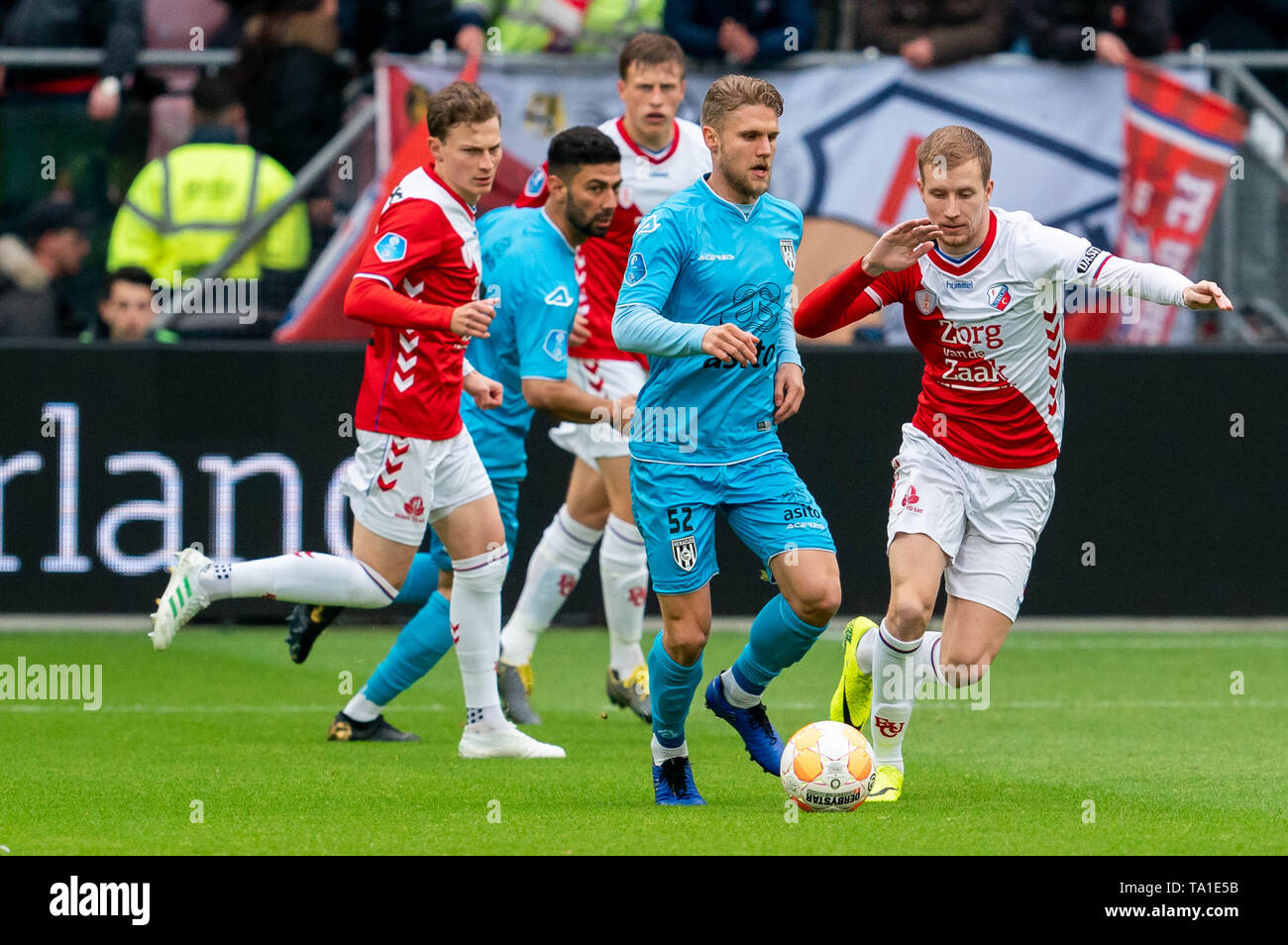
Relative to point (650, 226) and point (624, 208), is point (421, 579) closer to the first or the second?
point (624, 208)

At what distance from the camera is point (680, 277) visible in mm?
6562

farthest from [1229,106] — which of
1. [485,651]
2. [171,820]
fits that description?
[171,820]

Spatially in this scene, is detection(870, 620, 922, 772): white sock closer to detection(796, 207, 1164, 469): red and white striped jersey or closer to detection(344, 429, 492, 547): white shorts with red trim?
detection(796, 207, 1164, 469): red and white striped jersey

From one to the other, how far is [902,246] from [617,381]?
9.72 feet

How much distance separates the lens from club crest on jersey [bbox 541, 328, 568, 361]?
26.6 feet

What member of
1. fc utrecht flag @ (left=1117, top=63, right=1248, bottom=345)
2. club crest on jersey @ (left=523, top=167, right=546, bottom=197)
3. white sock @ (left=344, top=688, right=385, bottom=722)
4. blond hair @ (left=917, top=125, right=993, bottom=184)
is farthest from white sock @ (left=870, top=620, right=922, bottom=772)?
fc utrecht flag @ (left=1117, top=63, right=1248, bottom=345)

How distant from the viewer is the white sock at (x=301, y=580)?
24.0ft

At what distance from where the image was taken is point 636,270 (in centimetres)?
645

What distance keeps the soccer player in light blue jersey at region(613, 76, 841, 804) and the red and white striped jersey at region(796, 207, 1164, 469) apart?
283 millimetres

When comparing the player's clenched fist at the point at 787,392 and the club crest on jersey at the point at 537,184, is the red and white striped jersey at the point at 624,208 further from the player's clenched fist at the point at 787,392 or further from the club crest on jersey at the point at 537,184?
the player's clenched fist at the point at 787,392

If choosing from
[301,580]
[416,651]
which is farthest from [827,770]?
[416,651]

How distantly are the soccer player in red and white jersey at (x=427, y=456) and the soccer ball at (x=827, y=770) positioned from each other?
1733 mm

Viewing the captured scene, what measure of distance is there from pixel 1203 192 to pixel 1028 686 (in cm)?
378

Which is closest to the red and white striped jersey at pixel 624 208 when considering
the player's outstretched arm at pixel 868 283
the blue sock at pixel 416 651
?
the blue sock at pixel 416 651
